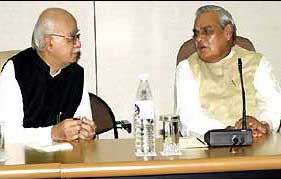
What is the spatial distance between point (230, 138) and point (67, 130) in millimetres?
718

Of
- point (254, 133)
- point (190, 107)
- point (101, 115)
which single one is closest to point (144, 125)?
point (254, 133)

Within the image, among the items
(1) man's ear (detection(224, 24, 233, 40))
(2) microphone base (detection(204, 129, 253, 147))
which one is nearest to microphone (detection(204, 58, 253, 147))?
(2) microphone base (detection(204, 129, 253, 147))

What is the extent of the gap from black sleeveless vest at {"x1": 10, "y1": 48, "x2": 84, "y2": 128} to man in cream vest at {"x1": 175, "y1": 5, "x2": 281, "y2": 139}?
1.98ft

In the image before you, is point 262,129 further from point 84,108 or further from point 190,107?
point 84,108

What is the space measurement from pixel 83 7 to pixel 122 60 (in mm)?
489

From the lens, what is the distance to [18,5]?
3877mm

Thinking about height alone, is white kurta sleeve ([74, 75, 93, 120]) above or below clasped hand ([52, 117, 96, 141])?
above

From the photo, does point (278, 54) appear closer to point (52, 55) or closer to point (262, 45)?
point (262, 45)

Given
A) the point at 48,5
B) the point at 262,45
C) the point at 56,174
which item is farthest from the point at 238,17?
the point at 56,174

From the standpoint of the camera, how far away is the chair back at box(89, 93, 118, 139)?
3.13 m

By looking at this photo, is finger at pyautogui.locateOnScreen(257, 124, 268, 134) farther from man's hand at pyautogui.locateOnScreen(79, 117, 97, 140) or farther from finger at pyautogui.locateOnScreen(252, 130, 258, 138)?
man's hand at pyautogui.locateOnScreen(79, 117, 97, 140)

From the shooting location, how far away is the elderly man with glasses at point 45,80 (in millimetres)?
2635

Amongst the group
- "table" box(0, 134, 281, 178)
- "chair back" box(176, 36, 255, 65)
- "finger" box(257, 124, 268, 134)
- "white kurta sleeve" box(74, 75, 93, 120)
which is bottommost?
"table" box(0, 134, 281, 178)

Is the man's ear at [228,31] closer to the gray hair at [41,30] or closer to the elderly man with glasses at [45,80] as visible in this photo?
the elderly man with glasses at [45,80]
